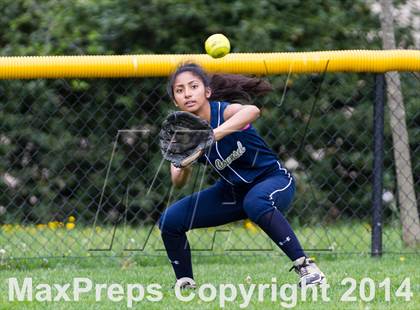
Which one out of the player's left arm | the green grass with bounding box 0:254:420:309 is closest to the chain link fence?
the green grass with bounding box 0:254:420:309

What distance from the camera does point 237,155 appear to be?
4.97 meters

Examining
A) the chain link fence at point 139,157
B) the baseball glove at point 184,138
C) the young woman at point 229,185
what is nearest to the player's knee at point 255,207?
the young woman at point 229,185

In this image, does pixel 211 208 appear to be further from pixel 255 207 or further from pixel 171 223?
pixel 255 207

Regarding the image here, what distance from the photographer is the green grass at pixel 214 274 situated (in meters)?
4.43

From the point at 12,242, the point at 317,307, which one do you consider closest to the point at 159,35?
the point at 12,242

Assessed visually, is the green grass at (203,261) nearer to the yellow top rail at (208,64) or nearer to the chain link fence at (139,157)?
the chain link fence at (139,157)

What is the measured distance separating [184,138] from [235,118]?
27 centimetres

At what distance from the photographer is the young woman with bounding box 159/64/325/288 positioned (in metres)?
4.81

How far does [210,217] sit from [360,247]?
2.11m

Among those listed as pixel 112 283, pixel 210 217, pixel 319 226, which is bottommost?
pixel 319 226

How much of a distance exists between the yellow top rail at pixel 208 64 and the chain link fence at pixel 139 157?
94 cm

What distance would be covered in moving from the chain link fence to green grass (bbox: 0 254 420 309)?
624 millimetres

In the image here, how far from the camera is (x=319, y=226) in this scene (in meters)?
7.59

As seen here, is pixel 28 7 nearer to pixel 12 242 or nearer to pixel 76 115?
pixel 76 115
